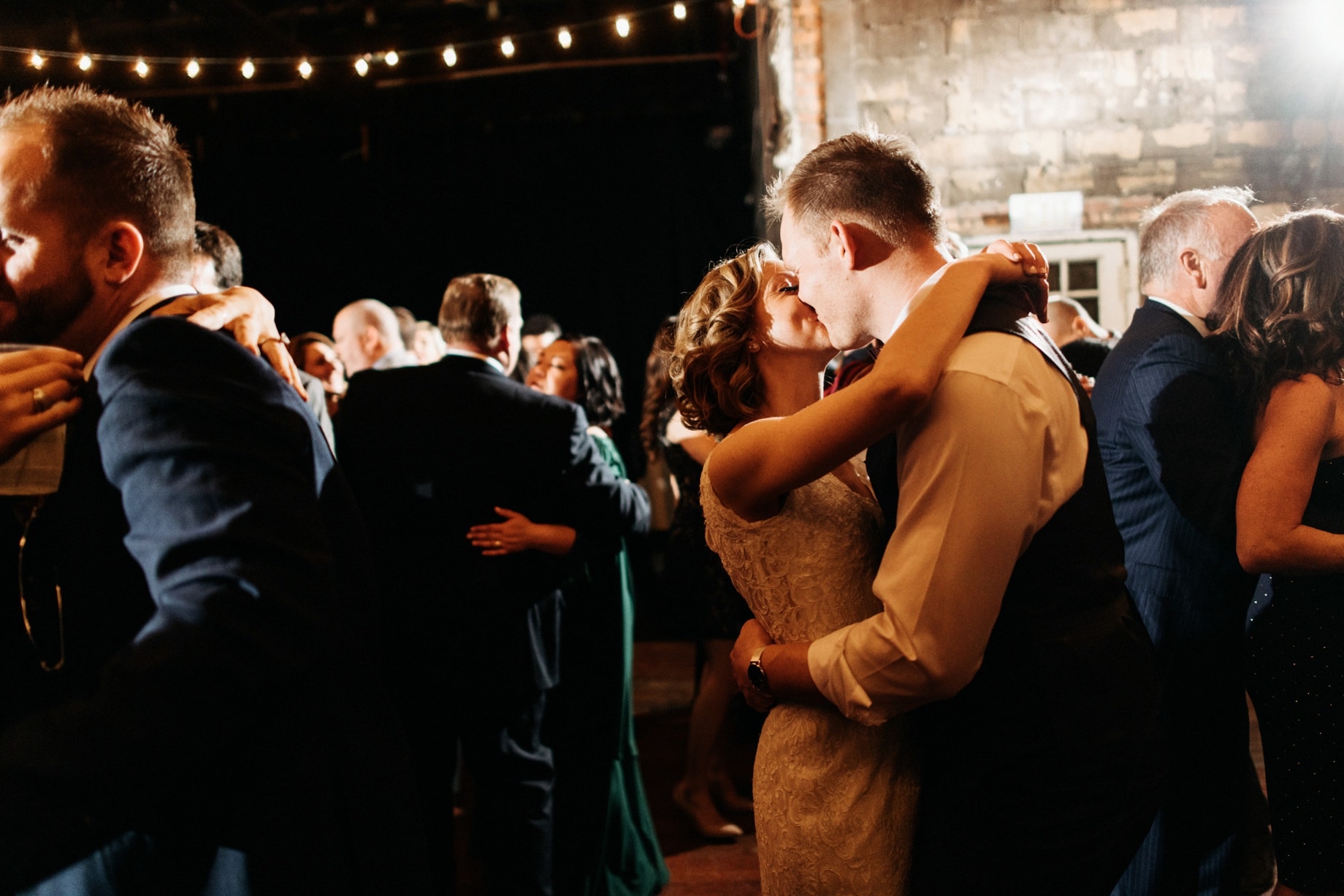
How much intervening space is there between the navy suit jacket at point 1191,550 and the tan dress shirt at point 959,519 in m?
0.92

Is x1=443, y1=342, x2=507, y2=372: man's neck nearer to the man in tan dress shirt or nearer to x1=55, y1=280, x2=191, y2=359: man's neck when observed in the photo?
x1=55, y1=280, x2=191, y2=359: man's neck

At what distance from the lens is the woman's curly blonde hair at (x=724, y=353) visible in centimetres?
151

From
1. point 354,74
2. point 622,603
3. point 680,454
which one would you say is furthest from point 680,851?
point 354,74

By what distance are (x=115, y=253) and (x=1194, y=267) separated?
2258 mm

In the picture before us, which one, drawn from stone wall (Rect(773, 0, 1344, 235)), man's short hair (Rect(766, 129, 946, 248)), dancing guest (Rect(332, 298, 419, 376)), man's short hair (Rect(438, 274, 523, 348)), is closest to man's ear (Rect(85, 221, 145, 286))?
man's short hair (Rect(766, 129, 946, 248))

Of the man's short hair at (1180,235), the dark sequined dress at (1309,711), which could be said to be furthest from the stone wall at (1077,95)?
the dark sequined dress at (1309,711)

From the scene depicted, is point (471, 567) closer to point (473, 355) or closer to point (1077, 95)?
point (473, 355)

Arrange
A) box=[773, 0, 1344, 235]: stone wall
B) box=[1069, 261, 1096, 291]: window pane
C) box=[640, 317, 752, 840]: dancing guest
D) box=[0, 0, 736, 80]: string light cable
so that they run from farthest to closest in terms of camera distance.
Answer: box=[0, 0, 736, 80]: string light cable
box=[1069, 261, 1096, 291]: window pane
box=[773, 0, 1344, 235]: stone wall
box=[640, 317, 752, 840]: dancing guest

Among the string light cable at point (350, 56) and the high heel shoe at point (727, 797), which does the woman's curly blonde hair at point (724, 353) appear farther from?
the string light cable at point (350, 56)

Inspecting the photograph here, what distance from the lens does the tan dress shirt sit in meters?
1.07

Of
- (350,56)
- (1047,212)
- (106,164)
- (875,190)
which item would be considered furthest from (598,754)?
(350,56)

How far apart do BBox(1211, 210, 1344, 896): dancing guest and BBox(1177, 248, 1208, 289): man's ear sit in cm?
25

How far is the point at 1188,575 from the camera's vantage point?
1927 mm

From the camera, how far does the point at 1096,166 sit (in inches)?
204
